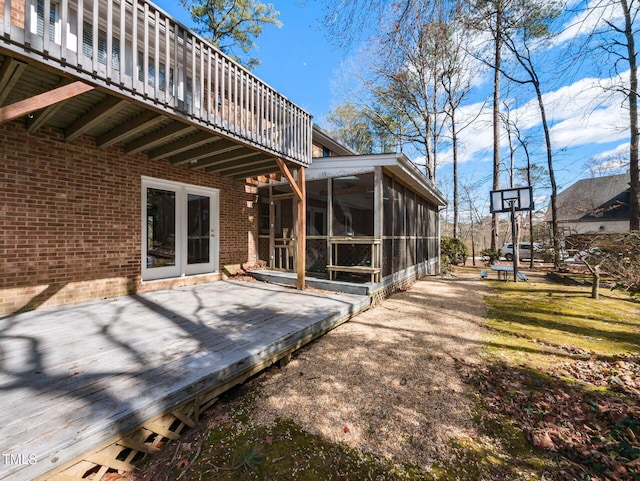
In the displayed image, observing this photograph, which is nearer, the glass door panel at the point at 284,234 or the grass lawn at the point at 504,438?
the grass lawn at the point at 504,438

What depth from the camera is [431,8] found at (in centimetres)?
344

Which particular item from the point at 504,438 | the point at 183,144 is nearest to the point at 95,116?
the point at 183,144

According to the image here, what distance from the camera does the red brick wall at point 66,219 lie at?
390 centimetres

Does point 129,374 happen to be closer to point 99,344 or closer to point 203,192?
point 99,344

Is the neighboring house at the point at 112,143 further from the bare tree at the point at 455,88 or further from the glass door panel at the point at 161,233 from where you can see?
the bare tree at the point at 455,88

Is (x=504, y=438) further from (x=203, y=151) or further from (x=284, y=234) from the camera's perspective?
(x=284, y=234)

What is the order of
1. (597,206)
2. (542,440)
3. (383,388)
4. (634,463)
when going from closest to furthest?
(634,463) → (542,440) → (383,388) → (597,206)

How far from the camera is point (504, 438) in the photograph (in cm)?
213

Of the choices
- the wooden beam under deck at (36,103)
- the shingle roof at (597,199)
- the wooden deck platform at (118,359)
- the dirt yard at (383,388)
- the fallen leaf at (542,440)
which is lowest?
the fallen leaf at (542,440)

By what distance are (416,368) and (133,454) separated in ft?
9.14

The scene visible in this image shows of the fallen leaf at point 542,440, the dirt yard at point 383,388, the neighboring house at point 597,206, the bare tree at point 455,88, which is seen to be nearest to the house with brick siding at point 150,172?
the dirt yard at point 383,388

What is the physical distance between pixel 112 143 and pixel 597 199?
115 feet

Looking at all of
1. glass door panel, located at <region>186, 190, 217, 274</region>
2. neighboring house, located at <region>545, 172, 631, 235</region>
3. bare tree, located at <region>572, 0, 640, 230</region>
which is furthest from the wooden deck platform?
neighboring house, located at <region>545, 172, 631, 235</region>

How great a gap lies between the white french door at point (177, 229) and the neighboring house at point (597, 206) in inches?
1011
